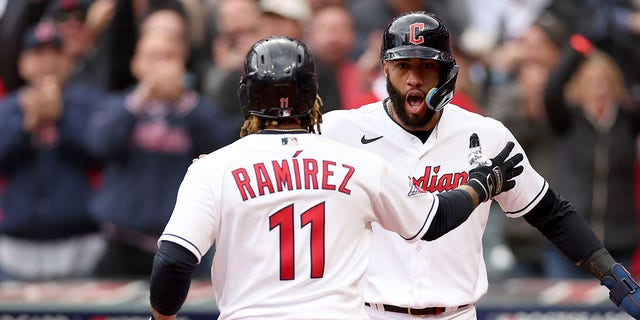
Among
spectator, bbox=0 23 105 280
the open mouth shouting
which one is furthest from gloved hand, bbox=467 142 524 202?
spectator, bbox=0 23 105 280

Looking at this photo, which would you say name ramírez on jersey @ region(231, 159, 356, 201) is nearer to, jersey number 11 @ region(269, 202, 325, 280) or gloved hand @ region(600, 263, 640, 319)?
jersey number 11 @ region(269, 202, 325, 280)

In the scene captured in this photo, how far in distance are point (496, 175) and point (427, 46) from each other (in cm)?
62

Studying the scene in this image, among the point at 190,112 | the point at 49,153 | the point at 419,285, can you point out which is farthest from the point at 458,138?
the point at 49,153

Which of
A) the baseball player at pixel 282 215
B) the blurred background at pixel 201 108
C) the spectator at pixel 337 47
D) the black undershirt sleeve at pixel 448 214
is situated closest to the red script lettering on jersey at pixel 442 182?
the black undershirt sleeve at pixel 448 214

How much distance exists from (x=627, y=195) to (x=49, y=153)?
402 cm

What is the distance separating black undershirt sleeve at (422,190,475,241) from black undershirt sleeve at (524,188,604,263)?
733mm

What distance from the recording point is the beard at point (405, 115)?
14.7 ft

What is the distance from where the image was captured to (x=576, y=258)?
448cm

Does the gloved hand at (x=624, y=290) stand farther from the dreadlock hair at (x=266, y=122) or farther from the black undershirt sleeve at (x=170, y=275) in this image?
the black undershirt sleeve at (x=170, y=275)

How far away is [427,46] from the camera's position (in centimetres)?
436

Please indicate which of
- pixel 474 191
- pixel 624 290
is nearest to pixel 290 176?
pixel 474 191

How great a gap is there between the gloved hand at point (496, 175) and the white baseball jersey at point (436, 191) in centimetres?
20

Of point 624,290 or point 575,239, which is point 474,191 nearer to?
point 575,239

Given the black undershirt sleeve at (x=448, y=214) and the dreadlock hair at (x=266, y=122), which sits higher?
the dreadlock hair at (x=266, y=122)
